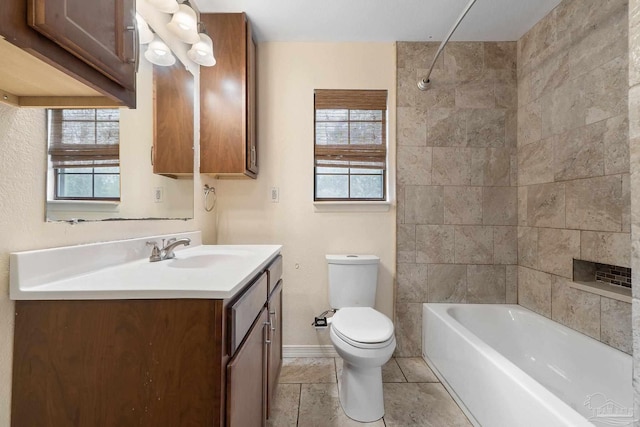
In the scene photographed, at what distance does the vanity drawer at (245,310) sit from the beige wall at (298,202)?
927 mm

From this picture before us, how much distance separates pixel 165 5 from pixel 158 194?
877 millimetres

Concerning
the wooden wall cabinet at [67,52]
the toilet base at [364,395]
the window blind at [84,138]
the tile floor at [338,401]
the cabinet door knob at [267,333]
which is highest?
the wooden wall cabinet at [67,52]

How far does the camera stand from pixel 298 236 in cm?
206

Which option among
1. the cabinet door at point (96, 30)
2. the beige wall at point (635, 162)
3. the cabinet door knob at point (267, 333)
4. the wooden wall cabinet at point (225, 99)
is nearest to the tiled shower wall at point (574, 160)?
the beige wall at point (635, 162)

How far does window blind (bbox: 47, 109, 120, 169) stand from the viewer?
2.75 ft

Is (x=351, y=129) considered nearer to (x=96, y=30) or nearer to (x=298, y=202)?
(x=298, y=202)

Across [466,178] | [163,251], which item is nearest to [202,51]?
[163,251]

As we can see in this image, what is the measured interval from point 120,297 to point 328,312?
4.99 feet

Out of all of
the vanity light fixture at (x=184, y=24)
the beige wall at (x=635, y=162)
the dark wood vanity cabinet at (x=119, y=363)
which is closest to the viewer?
the beige wall at (x=635, y=162)

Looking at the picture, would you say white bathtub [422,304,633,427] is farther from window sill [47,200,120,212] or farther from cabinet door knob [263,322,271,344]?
window sill [47,200,120,212]

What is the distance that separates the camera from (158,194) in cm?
133

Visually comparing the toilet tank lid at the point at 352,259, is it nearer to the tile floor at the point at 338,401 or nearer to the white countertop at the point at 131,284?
the tile floor at the point at 338,401

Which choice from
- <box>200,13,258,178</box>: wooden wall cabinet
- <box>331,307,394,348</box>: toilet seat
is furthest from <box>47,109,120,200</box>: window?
<box>331,307,394,348</box>: toilet seat

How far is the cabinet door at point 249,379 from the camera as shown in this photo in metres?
0.75
